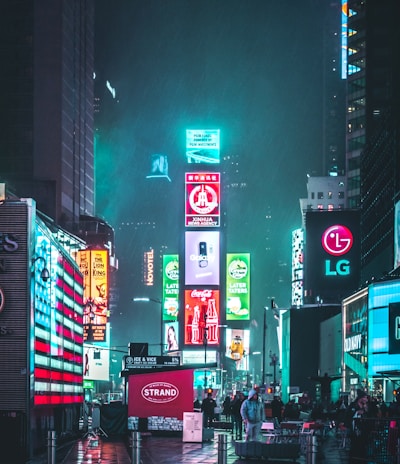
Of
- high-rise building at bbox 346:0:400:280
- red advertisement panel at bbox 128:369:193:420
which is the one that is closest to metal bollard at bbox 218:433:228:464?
red advertisement panel at bbox 128:369:193:420

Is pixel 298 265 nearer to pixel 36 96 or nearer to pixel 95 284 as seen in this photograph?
pixel 36 96

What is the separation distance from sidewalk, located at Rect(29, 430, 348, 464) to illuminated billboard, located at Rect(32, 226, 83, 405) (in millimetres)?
2027

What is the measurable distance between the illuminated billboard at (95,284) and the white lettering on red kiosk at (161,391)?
66913mm

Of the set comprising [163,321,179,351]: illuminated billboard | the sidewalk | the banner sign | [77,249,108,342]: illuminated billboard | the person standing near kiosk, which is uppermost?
[77,249,108,342]: illuminated billboard

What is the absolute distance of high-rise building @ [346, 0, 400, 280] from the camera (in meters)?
103

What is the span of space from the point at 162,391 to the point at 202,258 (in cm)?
8453

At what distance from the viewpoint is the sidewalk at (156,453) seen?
105 feet

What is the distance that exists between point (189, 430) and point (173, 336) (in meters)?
96.4

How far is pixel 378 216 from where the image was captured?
364 feet

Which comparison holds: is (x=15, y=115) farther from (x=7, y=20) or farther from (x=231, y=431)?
(x=231, y=431)

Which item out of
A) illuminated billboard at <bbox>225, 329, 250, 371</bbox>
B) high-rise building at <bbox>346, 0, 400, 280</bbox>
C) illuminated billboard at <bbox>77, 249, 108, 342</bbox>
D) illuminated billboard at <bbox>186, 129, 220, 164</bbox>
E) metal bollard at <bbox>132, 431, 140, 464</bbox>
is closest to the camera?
metal bollard at <bbox>132, 431, 140, 464</bbox>

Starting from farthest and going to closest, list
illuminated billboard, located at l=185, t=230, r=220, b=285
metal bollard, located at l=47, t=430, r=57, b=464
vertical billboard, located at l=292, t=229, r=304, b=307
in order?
vertical billboard, located at l=292, t=229, r=304, b=307, illuminated billboard, located at l=185, t=230, r=220, b=285, metal bollard, located at l=47, t=430, r=57, b=464

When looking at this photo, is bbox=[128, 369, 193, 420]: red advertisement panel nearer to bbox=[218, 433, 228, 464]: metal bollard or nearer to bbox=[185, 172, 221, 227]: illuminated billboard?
bbox=[218, 433, 228, 464]: metal bollard

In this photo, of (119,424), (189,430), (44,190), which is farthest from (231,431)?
(44,190)
